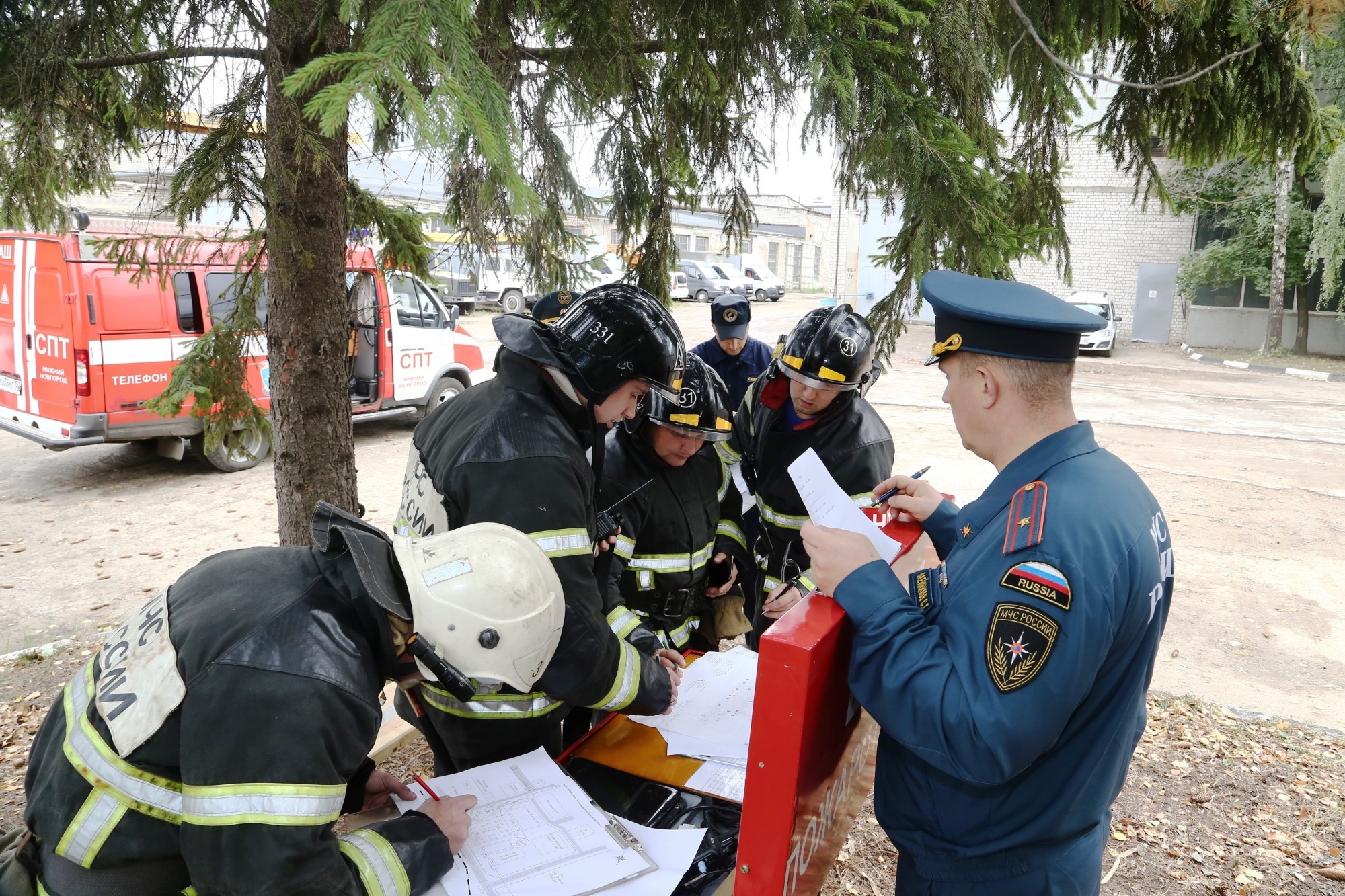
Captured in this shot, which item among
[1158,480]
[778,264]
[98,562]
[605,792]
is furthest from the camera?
[778,264]

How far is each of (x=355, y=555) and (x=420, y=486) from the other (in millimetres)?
796

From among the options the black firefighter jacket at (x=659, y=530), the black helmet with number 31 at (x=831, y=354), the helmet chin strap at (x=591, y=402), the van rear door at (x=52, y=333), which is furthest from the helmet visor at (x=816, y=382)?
the van rear door at (x=52, y=333)

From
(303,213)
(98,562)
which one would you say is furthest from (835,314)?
(98,562)

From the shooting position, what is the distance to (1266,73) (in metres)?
3.86

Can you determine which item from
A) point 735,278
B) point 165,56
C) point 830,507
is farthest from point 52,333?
point 735,278

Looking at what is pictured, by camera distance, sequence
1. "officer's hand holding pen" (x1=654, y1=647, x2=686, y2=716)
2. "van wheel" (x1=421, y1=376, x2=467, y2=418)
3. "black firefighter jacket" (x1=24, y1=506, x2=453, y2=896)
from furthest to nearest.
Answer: "van wheel" (x1=421, y1=376, x2=467, y2=418)
"officer's hand holding pen" (x1=654, y1=647, x2=686, y2=716)
"black firefighter jacket" (x1=24, y1=506, x2=453, y2=896)

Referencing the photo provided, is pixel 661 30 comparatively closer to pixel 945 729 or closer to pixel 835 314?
pixel 835 314

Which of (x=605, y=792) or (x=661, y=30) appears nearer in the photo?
(x=605, y=792)

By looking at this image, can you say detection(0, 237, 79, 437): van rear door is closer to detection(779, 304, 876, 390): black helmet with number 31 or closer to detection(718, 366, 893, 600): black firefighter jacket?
detection(718, 366, 893, 600): black firefighter jacket

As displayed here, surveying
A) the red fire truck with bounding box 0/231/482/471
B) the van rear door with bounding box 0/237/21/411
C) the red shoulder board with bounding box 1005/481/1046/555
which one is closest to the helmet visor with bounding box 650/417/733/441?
the red shoulder board with bounding box 1005/481/1046/555

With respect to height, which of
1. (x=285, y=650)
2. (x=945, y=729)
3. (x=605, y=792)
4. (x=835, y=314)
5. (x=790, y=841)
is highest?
(x=835, y=314)

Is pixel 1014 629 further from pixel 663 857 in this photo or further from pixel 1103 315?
pixel 1103 315

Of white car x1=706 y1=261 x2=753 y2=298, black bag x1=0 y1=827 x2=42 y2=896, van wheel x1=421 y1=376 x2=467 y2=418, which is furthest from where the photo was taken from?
white car x1=706 y1=261 x2=753 y2=298

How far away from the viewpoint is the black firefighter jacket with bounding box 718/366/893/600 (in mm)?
3352
